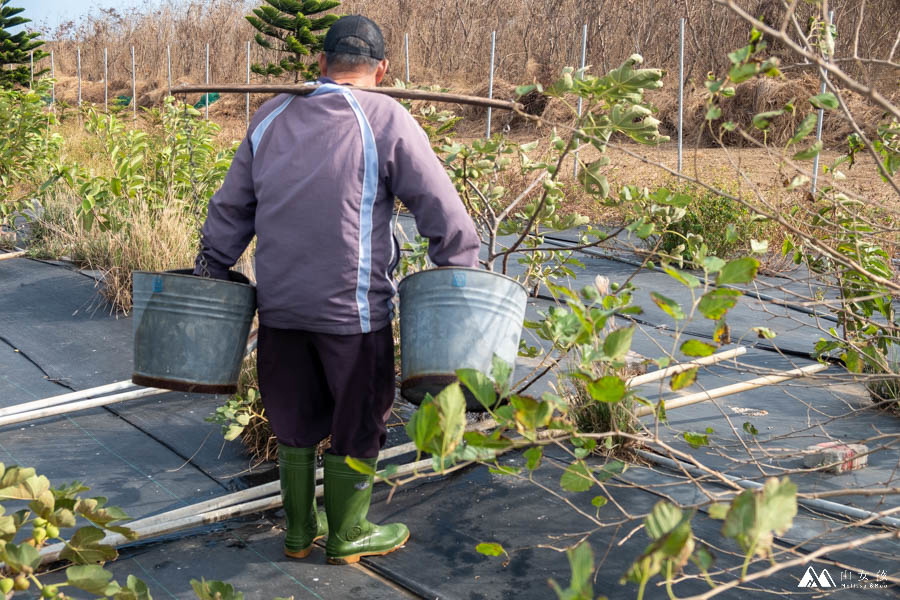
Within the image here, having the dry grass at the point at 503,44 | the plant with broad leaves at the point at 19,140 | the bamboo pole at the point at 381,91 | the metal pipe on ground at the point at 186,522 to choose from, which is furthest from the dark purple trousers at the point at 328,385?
the dry grass at the point at 503,44

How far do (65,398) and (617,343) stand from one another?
9.64 feet

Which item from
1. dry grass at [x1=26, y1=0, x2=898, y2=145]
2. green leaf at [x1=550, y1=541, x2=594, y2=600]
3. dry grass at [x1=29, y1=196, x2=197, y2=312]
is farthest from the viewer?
dry grass at [x1=26, y1=0, x2=898, y2=145]

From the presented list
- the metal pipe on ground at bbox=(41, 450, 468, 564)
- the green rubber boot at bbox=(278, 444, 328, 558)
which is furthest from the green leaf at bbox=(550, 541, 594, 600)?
the green rubber boot at bbox=(278, 444, 328, 558)

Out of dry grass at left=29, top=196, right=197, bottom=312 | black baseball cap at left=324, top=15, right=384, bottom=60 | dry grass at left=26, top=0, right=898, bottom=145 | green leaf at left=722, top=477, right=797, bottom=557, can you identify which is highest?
dry grass at left=26, top=0, right=898, bottom=145

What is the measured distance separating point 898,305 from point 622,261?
1896mm

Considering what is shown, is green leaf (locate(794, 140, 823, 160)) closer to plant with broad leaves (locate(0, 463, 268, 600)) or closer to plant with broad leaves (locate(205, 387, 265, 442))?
plant with broad leaves (locate(0, 463, 268, 600))

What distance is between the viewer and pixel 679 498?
2754 mm

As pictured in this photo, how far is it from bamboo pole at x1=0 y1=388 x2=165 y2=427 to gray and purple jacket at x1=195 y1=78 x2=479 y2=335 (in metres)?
1.43

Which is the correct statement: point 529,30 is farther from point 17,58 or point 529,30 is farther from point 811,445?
point 811,445

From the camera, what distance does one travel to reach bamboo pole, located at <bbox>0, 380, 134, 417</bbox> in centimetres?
349

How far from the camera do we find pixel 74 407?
3549 millimetres

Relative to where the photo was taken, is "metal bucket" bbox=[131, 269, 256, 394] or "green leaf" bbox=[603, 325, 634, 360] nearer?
"green leaf" bbox=[603, 325, 634, 360]

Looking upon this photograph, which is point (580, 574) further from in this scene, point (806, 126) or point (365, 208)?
point (365, 208)

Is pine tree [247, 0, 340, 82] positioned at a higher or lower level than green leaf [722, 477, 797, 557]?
higher
